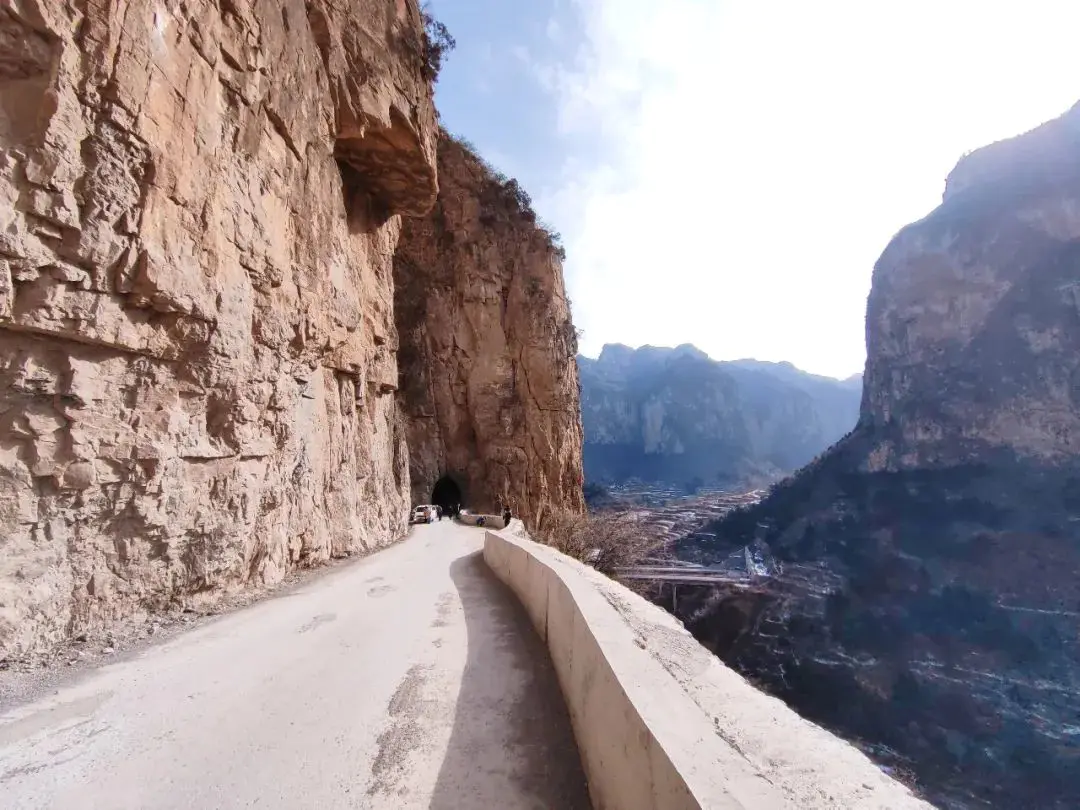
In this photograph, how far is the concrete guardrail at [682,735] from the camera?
4.75ft

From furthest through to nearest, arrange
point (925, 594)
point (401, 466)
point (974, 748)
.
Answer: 1. point (925, 594)
2. point (974, 748)
3. point (401, 466)

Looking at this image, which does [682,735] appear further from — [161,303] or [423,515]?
[423,515]

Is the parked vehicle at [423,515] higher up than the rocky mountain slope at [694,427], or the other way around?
the rocky mountain slope at [694,427]

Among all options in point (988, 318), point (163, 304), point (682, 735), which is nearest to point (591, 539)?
point (163, 304)

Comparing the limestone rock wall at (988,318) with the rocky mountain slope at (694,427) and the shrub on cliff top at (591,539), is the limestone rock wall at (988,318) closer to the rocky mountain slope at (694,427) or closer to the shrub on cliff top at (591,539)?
the shrub on cliff top at (591,539)

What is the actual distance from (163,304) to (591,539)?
1925 cm

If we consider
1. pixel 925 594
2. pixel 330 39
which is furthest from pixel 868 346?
pixel 330 39

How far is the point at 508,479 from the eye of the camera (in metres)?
26.8

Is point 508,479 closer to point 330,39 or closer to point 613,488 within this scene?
point 330,39

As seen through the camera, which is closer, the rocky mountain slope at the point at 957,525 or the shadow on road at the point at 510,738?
the shadow on road at the point at 510,738

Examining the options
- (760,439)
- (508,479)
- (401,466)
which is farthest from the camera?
(760,439)

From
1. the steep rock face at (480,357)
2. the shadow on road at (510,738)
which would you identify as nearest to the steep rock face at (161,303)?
the shadow on road at (510,738)

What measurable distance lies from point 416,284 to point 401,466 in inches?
550

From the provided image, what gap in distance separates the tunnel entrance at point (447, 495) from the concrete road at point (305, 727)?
23686mm
